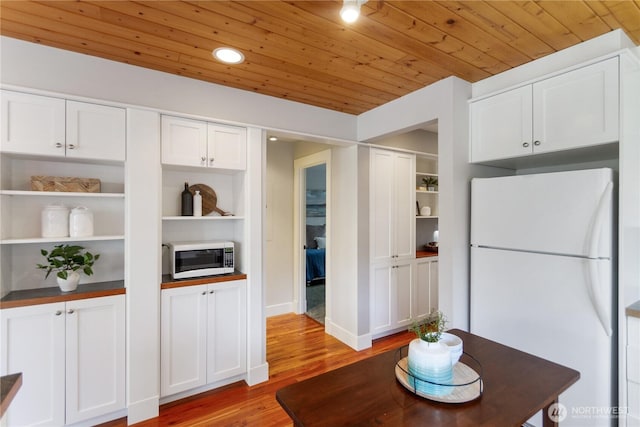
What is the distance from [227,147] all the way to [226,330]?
1542 millimetres

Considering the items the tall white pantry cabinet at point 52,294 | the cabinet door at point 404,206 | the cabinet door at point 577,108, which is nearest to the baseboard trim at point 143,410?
the tall white pantry cabinet at point 52,294

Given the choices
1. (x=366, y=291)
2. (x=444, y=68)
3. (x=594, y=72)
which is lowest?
(x=366, y=291)

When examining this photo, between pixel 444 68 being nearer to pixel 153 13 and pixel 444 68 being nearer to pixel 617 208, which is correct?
pixel 617 208

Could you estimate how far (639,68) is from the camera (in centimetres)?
178

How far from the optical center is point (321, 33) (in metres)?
1.73

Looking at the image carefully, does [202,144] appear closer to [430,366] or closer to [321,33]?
[321,33]

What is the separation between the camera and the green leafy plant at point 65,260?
192cm

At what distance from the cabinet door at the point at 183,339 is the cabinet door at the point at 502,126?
2.46 m

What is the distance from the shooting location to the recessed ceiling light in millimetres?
1907

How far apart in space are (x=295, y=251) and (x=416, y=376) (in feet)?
10.6

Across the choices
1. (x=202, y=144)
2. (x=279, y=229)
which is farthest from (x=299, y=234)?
(x=202, y=144)

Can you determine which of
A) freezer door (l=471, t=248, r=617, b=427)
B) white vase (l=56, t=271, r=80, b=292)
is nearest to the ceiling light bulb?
freezer door (l=471, t=248, r=617, b=427)

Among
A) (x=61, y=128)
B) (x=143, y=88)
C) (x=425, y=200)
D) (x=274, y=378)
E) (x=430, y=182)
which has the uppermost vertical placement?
(x=143, y=88)

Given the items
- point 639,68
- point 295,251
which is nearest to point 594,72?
point 639,68
